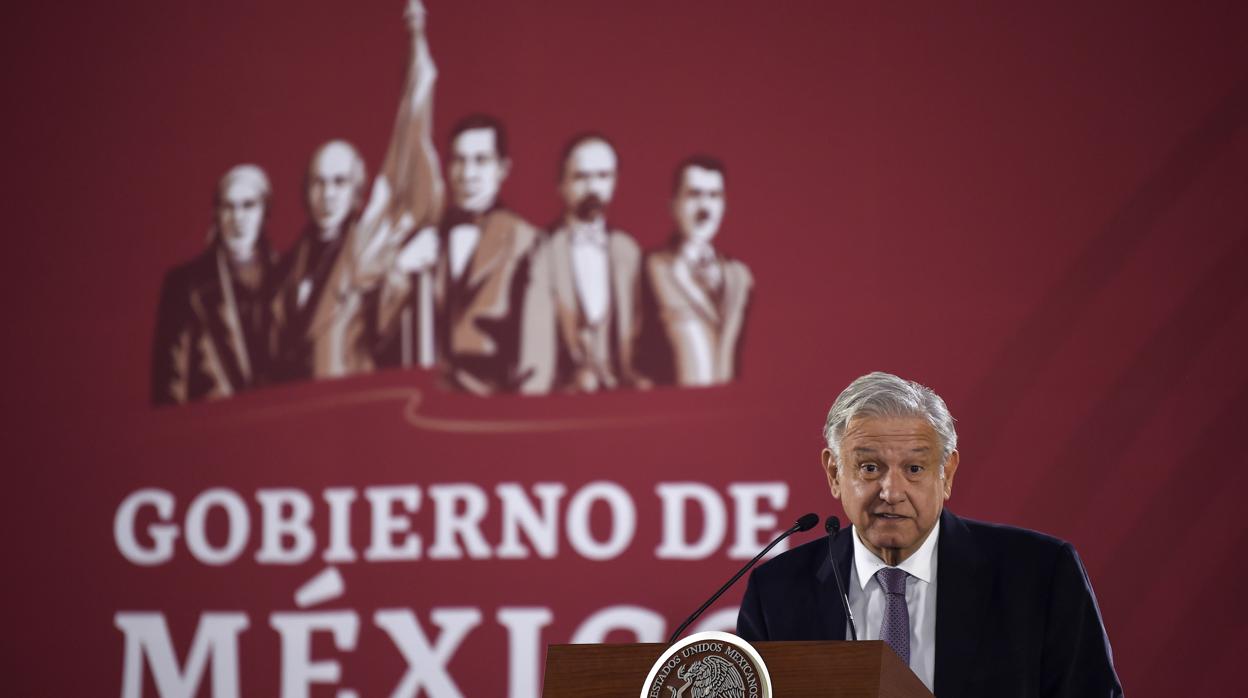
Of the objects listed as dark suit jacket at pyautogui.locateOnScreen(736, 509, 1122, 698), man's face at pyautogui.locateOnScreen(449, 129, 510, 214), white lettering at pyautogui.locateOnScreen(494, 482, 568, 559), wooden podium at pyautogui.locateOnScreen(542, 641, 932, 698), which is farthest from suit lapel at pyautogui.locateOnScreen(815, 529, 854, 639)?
man's face at pyautogui.locateOnScreen(449, 129, 510, 214)

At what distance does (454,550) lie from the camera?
411 cm

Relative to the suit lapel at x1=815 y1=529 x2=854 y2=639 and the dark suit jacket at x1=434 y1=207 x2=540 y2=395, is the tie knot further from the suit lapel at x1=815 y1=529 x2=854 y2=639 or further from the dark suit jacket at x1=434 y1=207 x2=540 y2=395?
the dark suit jacket at x1=434 y1=207 x2=540 y2=395

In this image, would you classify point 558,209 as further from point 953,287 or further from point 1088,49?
point 1088,49

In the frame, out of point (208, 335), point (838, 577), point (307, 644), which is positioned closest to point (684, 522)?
point (307, 644)

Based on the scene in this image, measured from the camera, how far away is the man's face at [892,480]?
96.8 inches

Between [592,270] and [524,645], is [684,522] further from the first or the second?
[592,270]

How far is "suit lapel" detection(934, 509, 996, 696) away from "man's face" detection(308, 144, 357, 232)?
7.59ft

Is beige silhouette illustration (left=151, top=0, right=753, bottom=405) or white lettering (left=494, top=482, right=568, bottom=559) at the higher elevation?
beige silhouette illustration (left=151, top=0, right=753, bottom=405)

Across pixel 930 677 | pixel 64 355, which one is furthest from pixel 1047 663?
pixel 64 355

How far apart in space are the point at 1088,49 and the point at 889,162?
612 mm

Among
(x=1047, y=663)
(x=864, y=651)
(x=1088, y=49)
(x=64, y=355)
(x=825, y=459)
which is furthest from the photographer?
(x=64, y=355)

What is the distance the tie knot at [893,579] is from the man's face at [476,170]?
2.02 metres

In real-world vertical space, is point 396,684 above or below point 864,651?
below

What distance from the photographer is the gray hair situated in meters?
2.47
